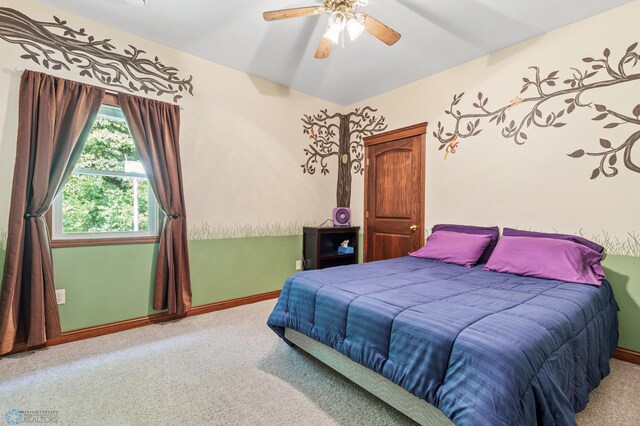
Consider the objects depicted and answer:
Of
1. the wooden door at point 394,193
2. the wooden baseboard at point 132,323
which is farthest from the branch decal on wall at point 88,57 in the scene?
the wooden door at point 394,193

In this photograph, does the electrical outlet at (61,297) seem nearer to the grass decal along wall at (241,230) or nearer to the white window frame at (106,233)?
the white window frame at (106,233)

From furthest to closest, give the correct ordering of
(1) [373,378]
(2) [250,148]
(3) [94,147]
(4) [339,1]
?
(2) [250,148]
(3) [94,147]
(4) [339,1]
(1) [373,378]

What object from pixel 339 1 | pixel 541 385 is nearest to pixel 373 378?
pixel 541 385

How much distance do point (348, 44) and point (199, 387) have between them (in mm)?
3023

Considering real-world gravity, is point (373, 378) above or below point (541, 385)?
below

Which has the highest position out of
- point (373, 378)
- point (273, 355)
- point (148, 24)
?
point (148, 24)

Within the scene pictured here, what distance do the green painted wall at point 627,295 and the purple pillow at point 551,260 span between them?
227 millimetres

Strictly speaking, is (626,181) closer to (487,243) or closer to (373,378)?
(487,243)

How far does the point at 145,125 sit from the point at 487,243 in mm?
3270

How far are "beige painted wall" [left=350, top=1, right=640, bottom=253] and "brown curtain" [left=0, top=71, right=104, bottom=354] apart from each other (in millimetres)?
3218

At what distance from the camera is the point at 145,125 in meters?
2.74

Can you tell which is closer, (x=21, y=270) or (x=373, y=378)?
(x=373, y=378)

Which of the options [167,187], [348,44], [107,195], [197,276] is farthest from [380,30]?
[197,276]

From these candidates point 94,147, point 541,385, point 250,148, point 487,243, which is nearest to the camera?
point 541,385
